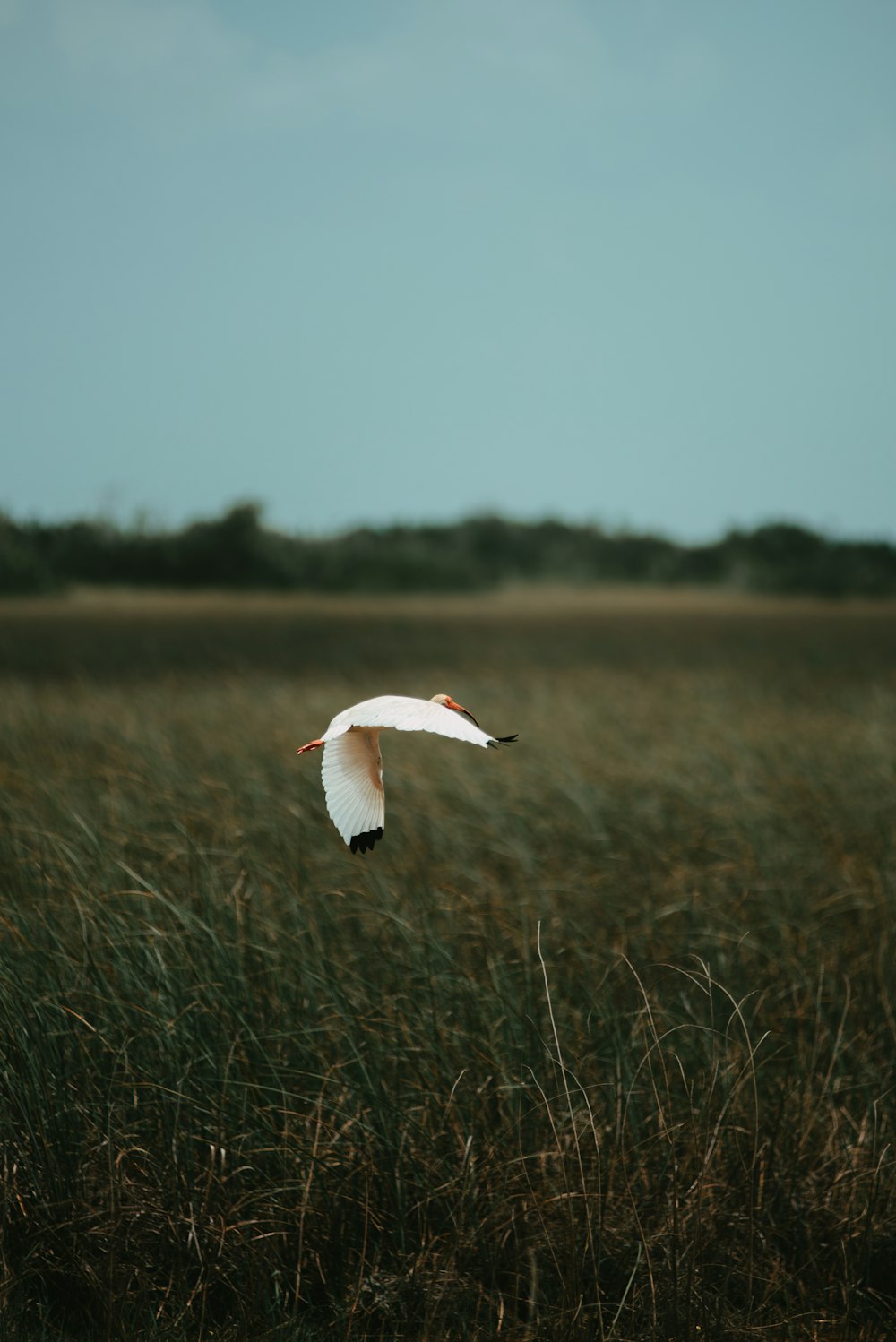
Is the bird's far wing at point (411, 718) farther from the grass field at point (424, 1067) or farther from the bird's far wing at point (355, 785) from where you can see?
the grass field at point (424, 1067)

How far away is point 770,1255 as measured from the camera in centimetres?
316

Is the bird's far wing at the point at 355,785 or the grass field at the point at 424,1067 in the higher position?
the bird's far wing at the point at 355,785

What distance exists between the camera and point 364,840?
55 centimetres

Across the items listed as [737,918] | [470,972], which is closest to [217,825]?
[470,972]

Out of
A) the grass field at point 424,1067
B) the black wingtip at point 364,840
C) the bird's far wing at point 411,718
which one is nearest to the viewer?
the bird's far wing at point 411,718

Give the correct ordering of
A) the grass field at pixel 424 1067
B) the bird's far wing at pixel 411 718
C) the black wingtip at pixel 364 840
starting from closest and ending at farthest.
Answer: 1. the bird's far wing at pixel 411 718
2. the black wingtip at pixel 364 840
3. the grass field at pixel 424 1067

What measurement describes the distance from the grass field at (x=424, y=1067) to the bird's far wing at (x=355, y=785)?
4.20 ft

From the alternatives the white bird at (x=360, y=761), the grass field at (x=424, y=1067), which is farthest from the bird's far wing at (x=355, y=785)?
the grass field at (x=424, y=1067)

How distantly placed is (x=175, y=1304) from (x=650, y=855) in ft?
12.4

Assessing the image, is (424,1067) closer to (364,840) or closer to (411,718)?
(364,840)

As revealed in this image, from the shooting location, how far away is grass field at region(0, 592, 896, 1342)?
279 centimetres

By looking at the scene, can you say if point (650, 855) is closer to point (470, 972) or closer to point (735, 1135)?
point (470, 972)

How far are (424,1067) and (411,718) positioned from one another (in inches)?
119

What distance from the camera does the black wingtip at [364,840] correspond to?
542 millimetres
